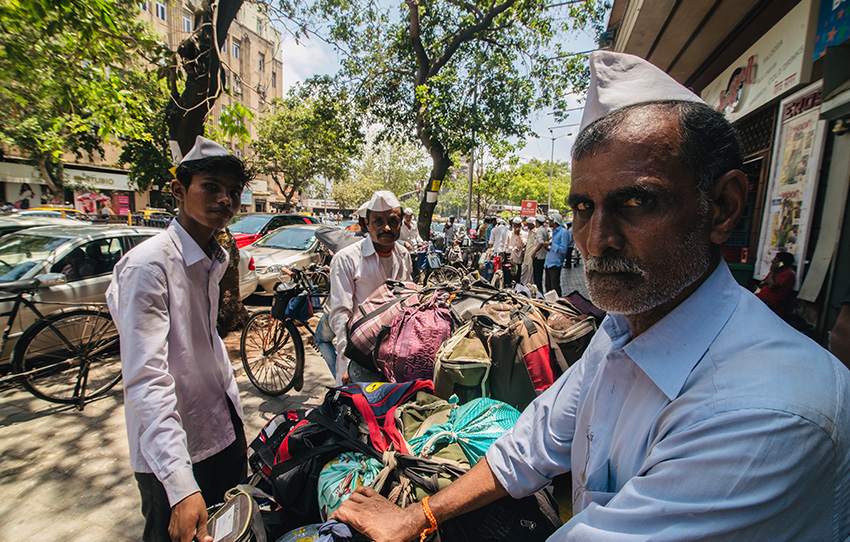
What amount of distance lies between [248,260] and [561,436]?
7691 mm

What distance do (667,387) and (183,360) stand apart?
5.76ft

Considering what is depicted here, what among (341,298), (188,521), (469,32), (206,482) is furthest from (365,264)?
(469,32)

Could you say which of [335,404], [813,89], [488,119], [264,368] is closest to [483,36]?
[488,119]

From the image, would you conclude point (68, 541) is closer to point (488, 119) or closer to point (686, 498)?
point (686, 498)

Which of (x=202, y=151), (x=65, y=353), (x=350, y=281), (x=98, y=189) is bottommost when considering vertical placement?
(x=65, y=353)

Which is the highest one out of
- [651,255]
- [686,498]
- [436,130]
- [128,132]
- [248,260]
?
[436,130]

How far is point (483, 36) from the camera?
1143 cm

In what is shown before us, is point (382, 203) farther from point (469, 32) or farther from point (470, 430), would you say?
point (469, 32)

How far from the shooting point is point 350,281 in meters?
3.11

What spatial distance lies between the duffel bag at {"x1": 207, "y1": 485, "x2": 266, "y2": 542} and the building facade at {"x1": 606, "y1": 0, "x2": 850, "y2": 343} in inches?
163

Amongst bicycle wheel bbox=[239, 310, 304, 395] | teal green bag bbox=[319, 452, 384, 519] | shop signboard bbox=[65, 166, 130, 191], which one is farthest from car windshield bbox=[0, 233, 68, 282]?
shop signboard bbox=[65, 166, 130, 191]

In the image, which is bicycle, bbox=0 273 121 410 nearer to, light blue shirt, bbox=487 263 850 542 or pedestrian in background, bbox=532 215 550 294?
light blue shirt, bbox=487 263 850 542

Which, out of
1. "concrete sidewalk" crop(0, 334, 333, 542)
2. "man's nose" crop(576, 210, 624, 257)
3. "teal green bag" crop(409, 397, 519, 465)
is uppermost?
"man's nose" crop(576, 210, 624, 257)

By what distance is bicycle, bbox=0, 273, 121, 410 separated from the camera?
424 cm
